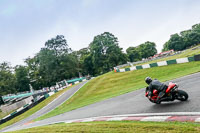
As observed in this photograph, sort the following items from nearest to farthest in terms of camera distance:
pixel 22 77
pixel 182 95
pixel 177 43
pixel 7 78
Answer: pixel 182 95, pixel 7 78, pixel 22 77, pixel 177 43

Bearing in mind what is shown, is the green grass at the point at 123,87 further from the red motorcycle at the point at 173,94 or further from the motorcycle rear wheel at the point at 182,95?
the motorcycle rear wheel at the point at 182,95

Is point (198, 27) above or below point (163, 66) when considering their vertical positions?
above

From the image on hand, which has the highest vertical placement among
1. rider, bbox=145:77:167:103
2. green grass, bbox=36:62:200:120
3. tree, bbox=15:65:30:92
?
tree, bbox=15:65:30:92

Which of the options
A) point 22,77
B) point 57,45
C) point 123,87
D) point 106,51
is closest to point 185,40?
point 106,51

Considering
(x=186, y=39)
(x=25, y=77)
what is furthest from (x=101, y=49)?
(x=186, y=39)

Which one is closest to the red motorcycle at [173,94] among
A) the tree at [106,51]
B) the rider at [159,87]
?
the rider at [159,87]

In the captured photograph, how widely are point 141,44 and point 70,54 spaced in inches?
2839

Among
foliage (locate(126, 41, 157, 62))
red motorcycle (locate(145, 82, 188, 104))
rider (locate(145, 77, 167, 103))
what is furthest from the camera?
foliage (locate(126, 41, 157, 62))

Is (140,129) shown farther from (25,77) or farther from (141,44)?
(141,44)

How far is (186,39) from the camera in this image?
98.4m

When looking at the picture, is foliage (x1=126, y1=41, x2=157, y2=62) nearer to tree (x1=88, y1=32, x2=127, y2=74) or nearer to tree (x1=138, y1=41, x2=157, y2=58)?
tree (x1=138, y1=41, x2=157, y2=58)

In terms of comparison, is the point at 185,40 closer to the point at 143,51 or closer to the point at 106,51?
the point at 143,51

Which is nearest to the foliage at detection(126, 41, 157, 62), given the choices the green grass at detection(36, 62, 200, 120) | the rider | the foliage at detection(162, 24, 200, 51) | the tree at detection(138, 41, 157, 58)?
the tree at detection(138, 41, 157, 58)

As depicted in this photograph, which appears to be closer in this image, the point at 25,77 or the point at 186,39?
the point at 25,77
